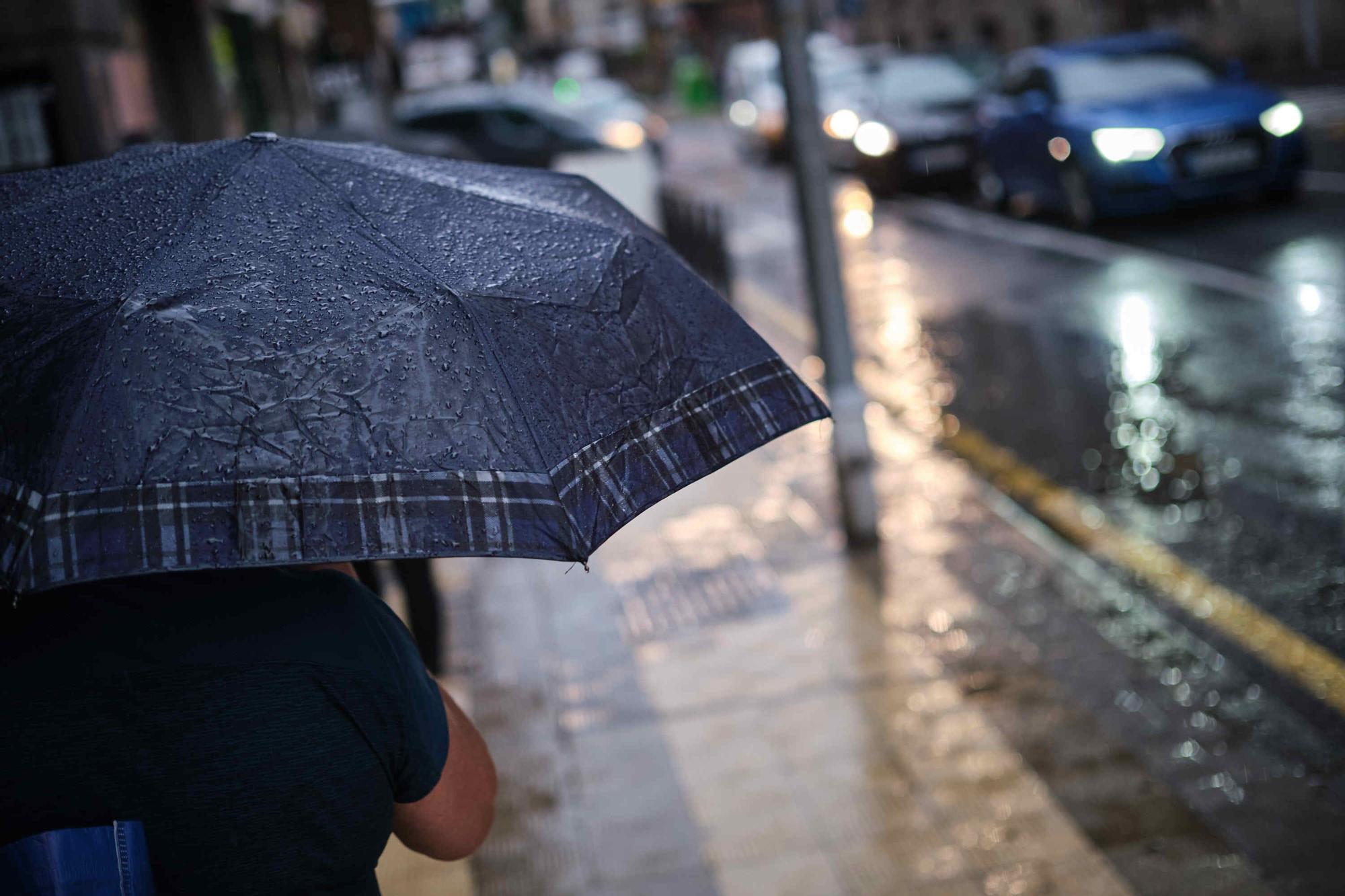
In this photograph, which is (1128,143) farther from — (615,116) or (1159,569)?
(615,116)

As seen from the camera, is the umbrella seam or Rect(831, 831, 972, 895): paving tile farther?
Rect(831, 831, 972, 895): paving tile

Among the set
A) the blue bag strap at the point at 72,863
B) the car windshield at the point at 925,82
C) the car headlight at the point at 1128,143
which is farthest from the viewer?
the car windshield at the point at 925,82

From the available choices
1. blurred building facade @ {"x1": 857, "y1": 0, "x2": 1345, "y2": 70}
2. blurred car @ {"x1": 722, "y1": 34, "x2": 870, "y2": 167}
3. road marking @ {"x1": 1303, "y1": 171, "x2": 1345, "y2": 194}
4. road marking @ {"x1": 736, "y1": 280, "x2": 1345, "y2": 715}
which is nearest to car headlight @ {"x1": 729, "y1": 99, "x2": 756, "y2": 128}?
blurred car @ {"x1": 722, "y1": 34, "x2": 870, "y2": 167}

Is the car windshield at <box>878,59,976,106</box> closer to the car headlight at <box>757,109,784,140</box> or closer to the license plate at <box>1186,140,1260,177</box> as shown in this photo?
the car headlight at <box>757,109,784,140</box>

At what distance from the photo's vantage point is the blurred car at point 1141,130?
12.4 meters

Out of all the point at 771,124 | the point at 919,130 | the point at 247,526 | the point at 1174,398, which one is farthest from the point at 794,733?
the point at 771,124

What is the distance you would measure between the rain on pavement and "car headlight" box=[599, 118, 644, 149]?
10.9 metres

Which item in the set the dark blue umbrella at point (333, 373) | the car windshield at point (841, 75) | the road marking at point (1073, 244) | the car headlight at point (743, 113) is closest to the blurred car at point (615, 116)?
the car headlight at point (743, 113)

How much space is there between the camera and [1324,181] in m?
13.5

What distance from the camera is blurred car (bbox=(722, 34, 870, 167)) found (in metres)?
20.6

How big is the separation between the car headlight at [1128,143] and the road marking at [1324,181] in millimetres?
1766

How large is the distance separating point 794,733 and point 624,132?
23620mm

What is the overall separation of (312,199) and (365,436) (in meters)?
0.45

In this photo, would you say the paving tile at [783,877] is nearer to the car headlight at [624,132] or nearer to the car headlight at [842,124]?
the car headlight at [842,124]
